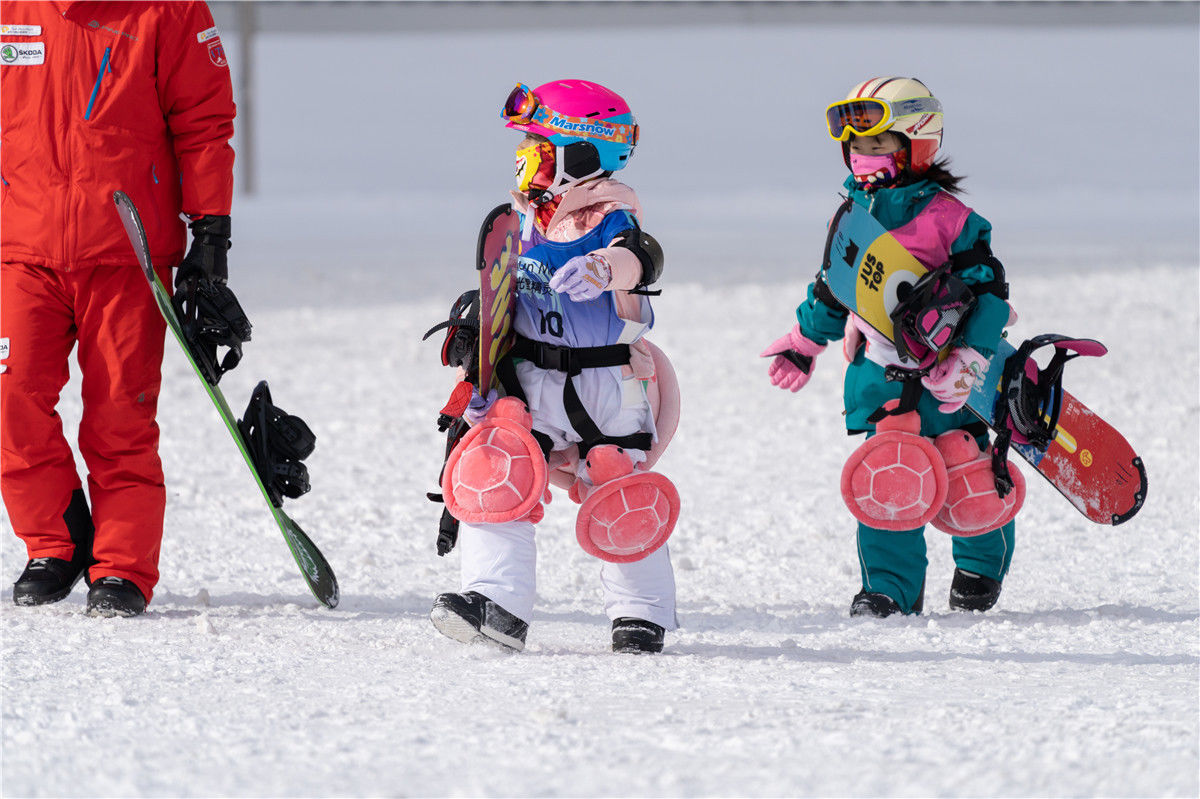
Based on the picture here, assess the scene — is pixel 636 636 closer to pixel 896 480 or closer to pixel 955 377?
pixel 896 480

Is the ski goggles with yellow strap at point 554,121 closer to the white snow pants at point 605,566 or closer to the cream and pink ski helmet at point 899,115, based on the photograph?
the white snow pants at point 605,566

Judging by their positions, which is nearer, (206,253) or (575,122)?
(575,122)

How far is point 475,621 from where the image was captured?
144 inches

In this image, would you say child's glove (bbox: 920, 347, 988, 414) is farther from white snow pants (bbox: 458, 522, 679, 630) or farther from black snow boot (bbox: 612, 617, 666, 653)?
black snow boot (bbox: 612, 617, 666, 653)

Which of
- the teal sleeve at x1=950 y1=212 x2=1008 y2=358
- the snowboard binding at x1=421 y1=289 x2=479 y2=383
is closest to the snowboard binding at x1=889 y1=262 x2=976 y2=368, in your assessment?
the teal sleeve at x1=950 y1=212 x2=1008 y2=358

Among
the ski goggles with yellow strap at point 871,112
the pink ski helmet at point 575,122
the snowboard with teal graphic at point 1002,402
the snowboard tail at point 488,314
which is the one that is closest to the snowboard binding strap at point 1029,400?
the snowboard with teal graphic at point 1002,402

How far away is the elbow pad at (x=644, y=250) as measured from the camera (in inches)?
147

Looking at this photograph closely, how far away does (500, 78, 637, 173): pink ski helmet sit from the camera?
3850mm

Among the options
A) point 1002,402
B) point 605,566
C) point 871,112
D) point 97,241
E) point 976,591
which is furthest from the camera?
point 976,591

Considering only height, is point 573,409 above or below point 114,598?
above

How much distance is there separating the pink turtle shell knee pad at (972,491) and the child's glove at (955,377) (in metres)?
0.16

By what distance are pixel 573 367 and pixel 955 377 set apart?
1.17 m

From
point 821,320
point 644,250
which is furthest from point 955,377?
point 644,250

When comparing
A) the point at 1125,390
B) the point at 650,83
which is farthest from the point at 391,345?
the point at 650,83
